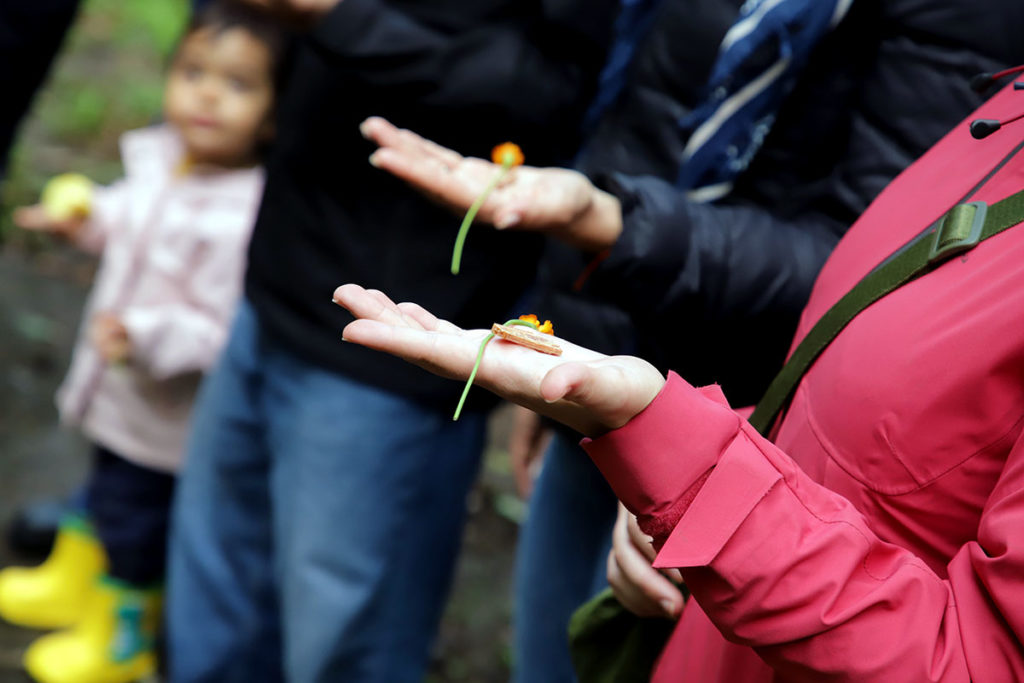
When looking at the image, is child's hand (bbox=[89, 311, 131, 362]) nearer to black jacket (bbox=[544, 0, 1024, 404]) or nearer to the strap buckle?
black jacket (bbox=[544, 0, 1024, 404])

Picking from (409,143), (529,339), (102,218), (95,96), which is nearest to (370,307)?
(529,339)

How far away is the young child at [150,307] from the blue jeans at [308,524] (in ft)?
0.92

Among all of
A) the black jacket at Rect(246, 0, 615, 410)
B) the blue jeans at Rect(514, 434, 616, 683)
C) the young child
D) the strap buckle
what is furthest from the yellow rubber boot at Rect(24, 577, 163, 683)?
the strap buckle

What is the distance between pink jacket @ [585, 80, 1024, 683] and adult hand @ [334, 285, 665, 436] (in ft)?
0.08

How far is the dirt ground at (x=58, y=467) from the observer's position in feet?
9.35

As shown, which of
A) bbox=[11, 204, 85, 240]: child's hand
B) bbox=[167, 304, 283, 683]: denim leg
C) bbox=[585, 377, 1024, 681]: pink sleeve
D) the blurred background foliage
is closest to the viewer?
bbox=[585, 377, 1024, 681]: pink sleeve

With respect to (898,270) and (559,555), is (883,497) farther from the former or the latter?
(559,555)

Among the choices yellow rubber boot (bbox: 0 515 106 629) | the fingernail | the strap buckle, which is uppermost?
the strap buckle

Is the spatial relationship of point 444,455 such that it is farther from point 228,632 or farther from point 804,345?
point 804,345

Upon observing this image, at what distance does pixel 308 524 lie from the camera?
1877 mm

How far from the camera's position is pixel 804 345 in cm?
110

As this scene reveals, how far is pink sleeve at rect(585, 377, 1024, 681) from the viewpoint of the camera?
835 mm

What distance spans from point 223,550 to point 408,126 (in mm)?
1029

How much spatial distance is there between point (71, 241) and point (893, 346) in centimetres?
219
